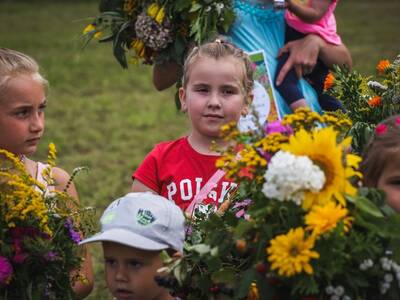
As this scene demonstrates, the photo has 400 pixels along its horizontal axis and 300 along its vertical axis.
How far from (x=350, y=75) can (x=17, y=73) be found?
1382mm

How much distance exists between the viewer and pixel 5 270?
9.53 ft

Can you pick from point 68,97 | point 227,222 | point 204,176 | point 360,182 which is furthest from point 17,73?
point 68,97

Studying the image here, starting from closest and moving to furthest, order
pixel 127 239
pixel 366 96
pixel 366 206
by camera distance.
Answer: pixel 366 206
pixel 127 239
pixel 366 96

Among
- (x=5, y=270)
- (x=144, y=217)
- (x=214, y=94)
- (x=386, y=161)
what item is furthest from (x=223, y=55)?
(x=5, y=270)

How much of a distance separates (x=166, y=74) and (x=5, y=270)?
2276 mm

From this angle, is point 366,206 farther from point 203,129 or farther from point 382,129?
point 203,129

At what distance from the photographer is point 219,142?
A: 13.0 ft

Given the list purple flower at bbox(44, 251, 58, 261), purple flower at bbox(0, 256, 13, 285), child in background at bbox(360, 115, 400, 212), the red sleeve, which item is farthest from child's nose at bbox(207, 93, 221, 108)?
purple flower at bbox(0, 256, 13, 285)

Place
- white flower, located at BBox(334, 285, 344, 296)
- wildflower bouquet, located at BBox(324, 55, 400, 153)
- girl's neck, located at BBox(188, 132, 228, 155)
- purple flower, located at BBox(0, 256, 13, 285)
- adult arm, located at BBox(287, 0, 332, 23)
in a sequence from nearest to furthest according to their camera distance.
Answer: white flower, located at BBox(334, 285, 344, 296)
purple flower, located at BBox(0, 256, 13, 285)
wildflower bouquet, located at BBox(324, 55, 400, 153)
girl's neck, located at BBox(188, 132, 228, 155)
adult arm, located at BBox(287, 0, 332, 23)

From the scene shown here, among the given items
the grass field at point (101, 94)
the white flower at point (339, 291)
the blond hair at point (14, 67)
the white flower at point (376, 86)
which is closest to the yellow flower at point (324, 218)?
the white flower at point (339, 291)

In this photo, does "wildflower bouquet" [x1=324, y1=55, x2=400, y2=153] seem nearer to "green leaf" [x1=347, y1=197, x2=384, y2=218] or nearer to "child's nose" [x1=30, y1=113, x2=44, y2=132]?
"green leaf" [x1=347, y1=197, x2=384, y2=218]

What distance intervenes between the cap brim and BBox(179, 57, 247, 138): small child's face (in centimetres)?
93

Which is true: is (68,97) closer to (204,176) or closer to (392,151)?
(204,176)

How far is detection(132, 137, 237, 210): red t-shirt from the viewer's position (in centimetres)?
388
